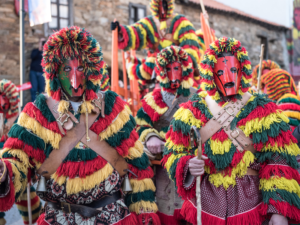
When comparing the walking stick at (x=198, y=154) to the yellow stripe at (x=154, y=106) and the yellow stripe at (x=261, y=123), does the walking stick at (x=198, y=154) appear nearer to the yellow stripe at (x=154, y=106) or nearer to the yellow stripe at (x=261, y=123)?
the yellow stripe at (x=261, y=123)

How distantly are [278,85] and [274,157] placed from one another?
229 cm

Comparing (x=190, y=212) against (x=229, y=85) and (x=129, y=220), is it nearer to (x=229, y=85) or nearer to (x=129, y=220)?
(x=129, y=220)

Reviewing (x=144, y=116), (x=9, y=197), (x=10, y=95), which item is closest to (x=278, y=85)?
(x=144, y=116)

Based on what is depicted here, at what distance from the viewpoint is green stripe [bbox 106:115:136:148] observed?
2.38 m

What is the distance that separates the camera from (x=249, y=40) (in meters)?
16.9

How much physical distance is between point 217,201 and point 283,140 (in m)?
0.60

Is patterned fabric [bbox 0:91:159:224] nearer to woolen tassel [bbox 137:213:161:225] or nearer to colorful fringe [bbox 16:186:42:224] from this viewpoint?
woolen tassel [bbox 137:213:161:225]

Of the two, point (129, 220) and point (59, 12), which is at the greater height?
point (59, 12)

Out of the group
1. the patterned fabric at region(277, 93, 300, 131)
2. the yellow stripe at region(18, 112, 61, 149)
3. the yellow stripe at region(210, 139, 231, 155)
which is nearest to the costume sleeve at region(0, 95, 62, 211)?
the yellow stripe at region(18, 112, 61, 149)

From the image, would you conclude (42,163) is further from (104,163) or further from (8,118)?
(8,118)

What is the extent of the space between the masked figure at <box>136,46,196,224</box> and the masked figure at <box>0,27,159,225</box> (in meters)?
0.92

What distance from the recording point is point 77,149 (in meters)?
2.27

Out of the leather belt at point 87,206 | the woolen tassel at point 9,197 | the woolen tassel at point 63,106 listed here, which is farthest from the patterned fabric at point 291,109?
the woolen tassel at point 9,197

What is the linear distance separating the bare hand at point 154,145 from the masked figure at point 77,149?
780 millimetres
